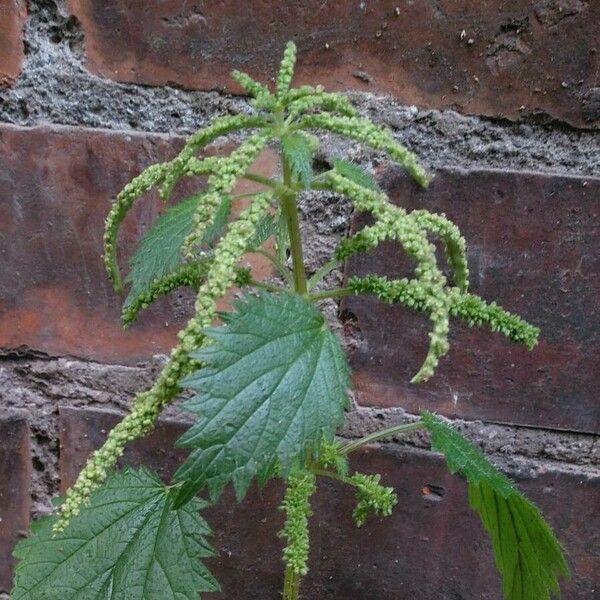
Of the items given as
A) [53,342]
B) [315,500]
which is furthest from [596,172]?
[53,342]

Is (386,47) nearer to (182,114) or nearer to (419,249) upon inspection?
(182,114)

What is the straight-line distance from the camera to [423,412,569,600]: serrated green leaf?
1.30 ft

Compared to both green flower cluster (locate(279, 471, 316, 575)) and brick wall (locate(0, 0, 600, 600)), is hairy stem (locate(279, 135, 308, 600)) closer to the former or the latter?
green flower cluster (locate(279, 471, 316, 575))

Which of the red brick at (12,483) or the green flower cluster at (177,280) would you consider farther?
the red brick at (12,483)

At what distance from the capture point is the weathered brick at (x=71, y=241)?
52 cm

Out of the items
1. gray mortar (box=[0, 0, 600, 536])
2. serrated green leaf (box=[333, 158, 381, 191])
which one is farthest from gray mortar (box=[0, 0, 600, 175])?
serrated green leaf (box=[333, 158, 381, 191])

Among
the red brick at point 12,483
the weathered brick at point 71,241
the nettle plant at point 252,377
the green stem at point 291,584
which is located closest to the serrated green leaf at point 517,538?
the nettle plant at point 252,377

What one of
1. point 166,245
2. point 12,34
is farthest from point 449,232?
point 12,34

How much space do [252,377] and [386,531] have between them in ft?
1.05

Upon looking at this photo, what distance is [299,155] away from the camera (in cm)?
31

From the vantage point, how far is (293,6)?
49 centimetres

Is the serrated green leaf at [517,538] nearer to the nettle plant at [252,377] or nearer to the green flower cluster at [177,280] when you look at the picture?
the nettle plant at [252,377]

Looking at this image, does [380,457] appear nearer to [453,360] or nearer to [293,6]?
[453,360]

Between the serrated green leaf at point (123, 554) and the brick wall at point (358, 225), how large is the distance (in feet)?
0.47
